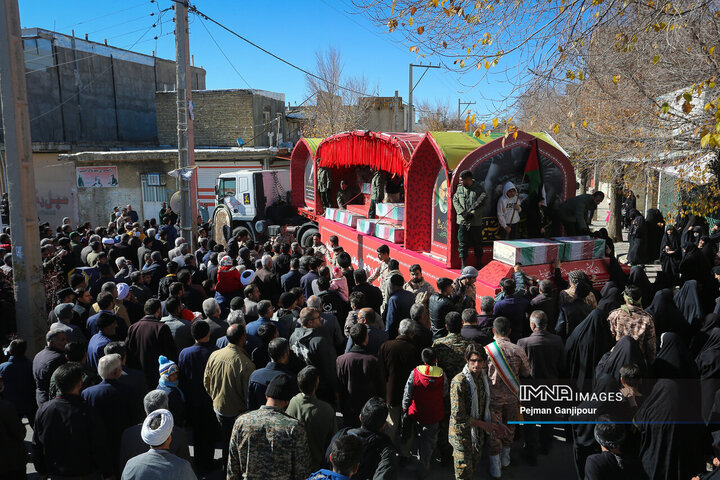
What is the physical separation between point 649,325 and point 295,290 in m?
3.64

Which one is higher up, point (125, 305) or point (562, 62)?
point (562, 62)

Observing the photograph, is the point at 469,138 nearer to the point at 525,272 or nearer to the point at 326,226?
the point at 525,272

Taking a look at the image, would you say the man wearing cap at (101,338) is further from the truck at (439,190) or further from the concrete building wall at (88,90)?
the concrete building wall at (88,90)

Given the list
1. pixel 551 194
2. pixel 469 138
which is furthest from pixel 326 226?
pixel 551 194

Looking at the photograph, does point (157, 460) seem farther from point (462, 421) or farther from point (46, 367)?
point (462, 421)

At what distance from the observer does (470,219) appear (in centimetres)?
817

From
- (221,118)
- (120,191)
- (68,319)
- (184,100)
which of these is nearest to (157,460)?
(68,319)

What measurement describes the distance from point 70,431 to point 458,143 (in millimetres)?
7201

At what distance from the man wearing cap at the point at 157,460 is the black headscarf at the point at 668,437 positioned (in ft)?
10.6

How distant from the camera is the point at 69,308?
5.32 m

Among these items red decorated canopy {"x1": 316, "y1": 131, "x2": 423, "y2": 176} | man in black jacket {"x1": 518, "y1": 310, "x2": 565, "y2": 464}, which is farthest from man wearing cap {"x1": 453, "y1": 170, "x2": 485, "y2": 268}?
man in black jacket {"x1": 518, "y1": 310, "x2": 565, "y2": 464}

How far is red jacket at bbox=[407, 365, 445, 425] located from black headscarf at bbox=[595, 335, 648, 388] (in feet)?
4.86

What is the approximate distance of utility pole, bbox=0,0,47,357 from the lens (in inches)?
233

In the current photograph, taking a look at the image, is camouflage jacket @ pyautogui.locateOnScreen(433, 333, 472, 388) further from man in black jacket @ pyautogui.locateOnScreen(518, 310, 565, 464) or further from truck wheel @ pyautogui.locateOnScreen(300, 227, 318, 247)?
truck wheel @ pyautogui.locateOnScreen(300, 227, 318, 247)
